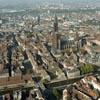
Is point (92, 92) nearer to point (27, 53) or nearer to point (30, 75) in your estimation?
point (30, 75)

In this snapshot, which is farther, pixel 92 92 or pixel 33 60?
pixel 33 60

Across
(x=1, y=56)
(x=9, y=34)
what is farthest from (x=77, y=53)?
(x=9, y=34)

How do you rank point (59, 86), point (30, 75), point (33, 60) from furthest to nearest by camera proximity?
point (33, 60) → point (30, 75) → point (59, 86)

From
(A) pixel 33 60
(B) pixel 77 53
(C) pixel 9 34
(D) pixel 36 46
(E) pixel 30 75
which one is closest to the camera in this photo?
(E) pixel 30 75

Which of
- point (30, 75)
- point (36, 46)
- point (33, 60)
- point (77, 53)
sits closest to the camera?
point (30, 75)

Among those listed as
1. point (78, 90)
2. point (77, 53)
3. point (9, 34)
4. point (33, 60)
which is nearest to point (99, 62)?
point (77, 53)

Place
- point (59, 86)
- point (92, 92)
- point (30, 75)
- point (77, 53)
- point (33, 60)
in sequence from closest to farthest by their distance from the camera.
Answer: point (92, 92), point (59, 86), point (30, 75), point (33, 60), point (77, 53)

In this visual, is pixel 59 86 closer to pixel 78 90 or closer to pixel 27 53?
pixel 78 90

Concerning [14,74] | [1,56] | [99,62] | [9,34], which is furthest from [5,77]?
[9,34]

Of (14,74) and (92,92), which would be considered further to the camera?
(14,74)
